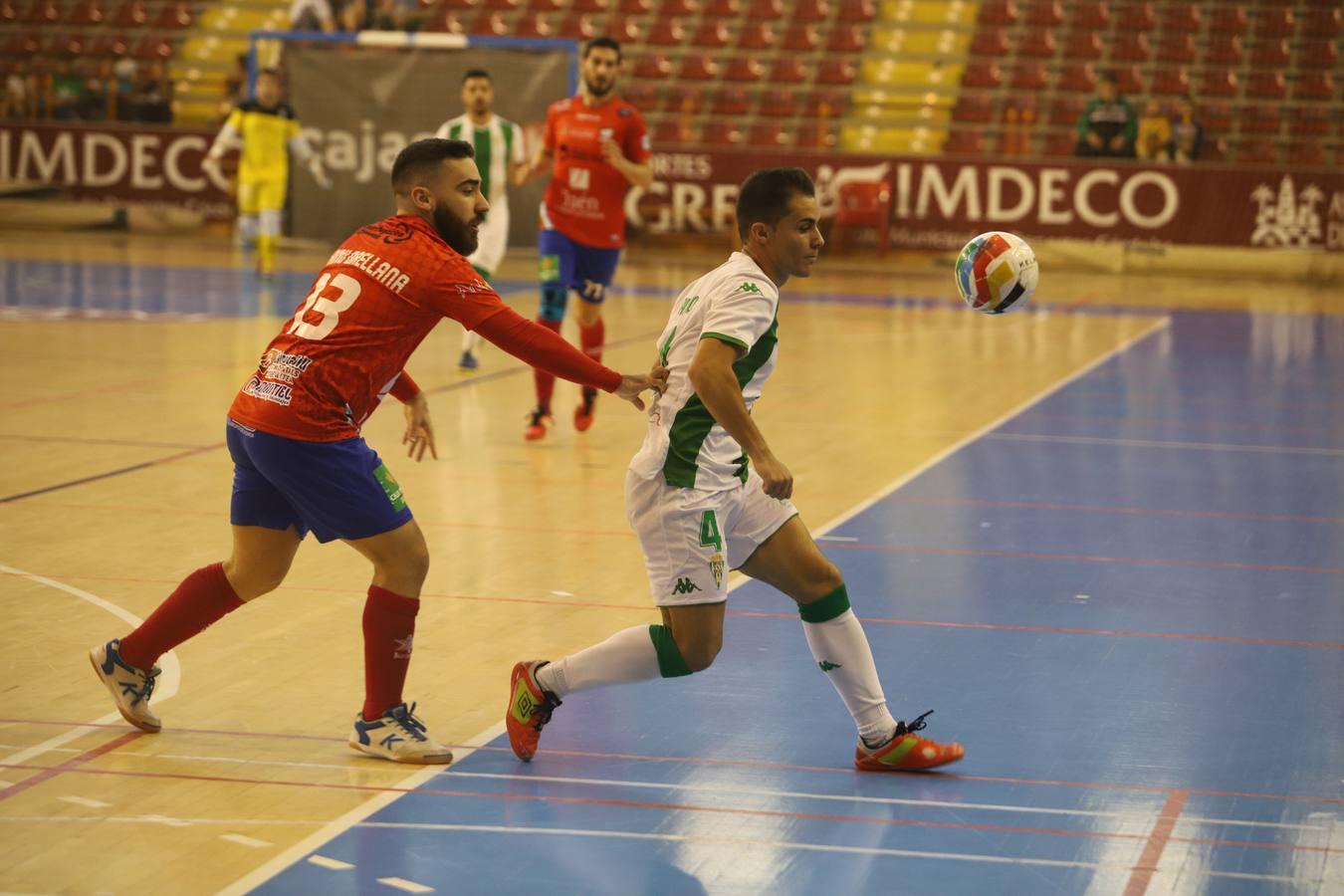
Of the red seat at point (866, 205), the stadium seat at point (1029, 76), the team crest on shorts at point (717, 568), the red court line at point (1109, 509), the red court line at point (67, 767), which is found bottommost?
the red seat at point (866, 205)

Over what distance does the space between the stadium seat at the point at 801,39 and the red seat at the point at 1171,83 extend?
17.4ft

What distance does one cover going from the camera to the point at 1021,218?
78.1ft

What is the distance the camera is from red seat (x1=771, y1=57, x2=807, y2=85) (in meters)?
27.2

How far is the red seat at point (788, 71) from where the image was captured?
27.2 meters

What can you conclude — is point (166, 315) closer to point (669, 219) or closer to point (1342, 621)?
point (669, 219)

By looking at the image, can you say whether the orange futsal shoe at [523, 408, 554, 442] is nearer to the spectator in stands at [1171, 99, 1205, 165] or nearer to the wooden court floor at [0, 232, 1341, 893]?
the wooden court floor at [0, 232, 1341, 893]

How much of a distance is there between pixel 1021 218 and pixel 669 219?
4.80 metres

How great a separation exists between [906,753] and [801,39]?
2417 centimetres

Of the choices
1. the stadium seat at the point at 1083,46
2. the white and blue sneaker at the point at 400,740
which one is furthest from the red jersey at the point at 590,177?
the stadium seat at the point at 1083,46

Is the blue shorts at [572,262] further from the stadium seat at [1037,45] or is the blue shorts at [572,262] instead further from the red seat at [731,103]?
the stadium seat at [1037,45]

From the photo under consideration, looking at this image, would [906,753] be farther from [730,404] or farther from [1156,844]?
[730,404]

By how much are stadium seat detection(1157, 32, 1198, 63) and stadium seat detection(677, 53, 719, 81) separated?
6627mm

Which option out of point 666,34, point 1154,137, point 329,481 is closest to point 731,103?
point 666,34

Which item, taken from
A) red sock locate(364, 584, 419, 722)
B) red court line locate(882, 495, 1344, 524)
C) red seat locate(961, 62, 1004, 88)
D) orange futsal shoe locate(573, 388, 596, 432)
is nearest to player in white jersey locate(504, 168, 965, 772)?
red sock locate(364, 584, 419, 722)
